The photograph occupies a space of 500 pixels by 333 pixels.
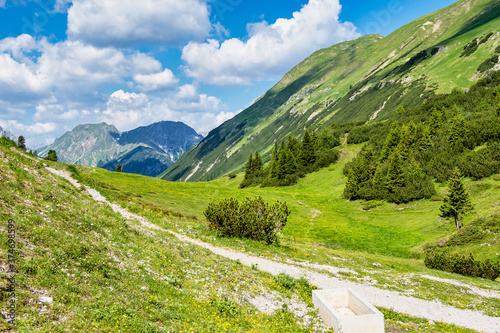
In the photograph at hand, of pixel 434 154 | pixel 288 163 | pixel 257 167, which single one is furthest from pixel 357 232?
pixel 257 167

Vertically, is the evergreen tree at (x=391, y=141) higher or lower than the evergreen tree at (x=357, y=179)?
higher

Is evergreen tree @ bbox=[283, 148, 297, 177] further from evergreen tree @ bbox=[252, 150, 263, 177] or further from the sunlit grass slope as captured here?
the sunlit grass slope

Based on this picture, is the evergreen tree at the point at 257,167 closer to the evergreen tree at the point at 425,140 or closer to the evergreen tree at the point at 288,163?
the evergreen tree at the point at 288,163

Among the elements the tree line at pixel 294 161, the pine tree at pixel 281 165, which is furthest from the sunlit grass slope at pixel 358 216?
the pine tree at pixel 281 165

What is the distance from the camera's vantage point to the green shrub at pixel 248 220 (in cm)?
3244

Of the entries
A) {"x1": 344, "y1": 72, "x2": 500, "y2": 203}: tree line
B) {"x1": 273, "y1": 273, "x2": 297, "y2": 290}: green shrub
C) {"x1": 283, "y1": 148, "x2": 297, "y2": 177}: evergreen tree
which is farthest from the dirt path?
{"x1": 283, "y1": 148, "x2": 297, "y2": 177}: evergreen tree

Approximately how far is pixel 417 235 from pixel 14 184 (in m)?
57.6

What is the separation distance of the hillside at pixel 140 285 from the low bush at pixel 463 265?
240 inches

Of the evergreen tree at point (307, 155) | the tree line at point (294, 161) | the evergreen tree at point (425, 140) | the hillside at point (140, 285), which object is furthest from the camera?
the evergreen tree at point (307, 155)

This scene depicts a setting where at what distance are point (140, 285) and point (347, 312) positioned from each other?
495 inches

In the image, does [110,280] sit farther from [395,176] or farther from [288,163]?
[288,163]

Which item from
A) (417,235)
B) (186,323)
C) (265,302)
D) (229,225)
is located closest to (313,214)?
(417,235)

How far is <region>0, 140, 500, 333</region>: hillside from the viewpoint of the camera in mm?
9172

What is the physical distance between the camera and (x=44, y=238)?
12.0 meters
